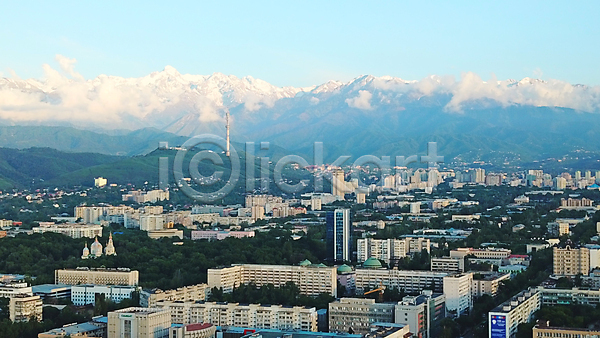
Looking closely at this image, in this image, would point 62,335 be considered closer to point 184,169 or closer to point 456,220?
point 456,220

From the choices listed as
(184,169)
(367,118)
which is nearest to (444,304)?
(184,169)

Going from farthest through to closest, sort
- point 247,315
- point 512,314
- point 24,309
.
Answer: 1. point 24,309
2. point 247,315
3. point 512,314

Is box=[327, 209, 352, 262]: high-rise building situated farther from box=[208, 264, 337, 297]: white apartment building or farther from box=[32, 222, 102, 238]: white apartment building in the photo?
box=[32, 222, 102, 238]: white apartment building

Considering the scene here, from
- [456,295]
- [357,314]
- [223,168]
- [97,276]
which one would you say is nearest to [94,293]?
[97,276]

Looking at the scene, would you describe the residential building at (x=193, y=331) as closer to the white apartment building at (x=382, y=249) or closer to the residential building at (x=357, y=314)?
the residential building at (x=357, y=314)

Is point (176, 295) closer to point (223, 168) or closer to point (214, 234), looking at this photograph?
point (214, 234)

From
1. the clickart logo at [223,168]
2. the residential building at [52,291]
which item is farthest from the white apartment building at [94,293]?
the clickart logo at [223,168]
